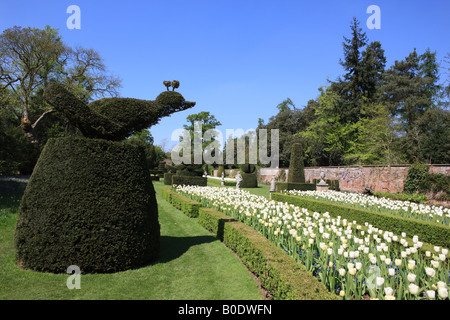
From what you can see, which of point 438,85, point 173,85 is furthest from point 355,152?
point 173,85

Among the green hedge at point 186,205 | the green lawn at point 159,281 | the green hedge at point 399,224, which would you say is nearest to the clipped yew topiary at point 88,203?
the green lawn at point 159,281

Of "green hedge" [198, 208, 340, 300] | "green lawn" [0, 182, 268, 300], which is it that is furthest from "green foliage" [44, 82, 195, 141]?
"green hedge" [198, 208, 340, 300]

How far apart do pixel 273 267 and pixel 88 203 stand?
3192mm

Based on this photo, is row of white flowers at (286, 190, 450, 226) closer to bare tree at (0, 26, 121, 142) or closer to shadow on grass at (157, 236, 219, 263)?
shadow on grass at (157, 236, 219, 263)

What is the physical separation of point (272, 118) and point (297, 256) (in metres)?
53.0

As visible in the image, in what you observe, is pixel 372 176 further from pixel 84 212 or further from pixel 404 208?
pixel 84 212

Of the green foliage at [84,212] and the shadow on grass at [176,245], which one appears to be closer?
the green foliage at [84,212]

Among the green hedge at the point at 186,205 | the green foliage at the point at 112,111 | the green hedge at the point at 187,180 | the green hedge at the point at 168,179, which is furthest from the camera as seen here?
the green hedge at the point at 168,179

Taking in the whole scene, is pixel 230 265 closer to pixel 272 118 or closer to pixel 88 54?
pixel 88 54

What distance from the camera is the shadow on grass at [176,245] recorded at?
19.0 ft

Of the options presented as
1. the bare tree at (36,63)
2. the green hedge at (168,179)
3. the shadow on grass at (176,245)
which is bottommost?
the shadow on grass at (176,245)

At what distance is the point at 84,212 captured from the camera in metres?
4.54

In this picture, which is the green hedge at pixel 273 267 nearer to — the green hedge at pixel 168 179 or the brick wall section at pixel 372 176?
the brick wall section at pixel 372 176

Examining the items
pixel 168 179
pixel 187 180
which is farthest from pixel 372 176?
pixel 168 179
